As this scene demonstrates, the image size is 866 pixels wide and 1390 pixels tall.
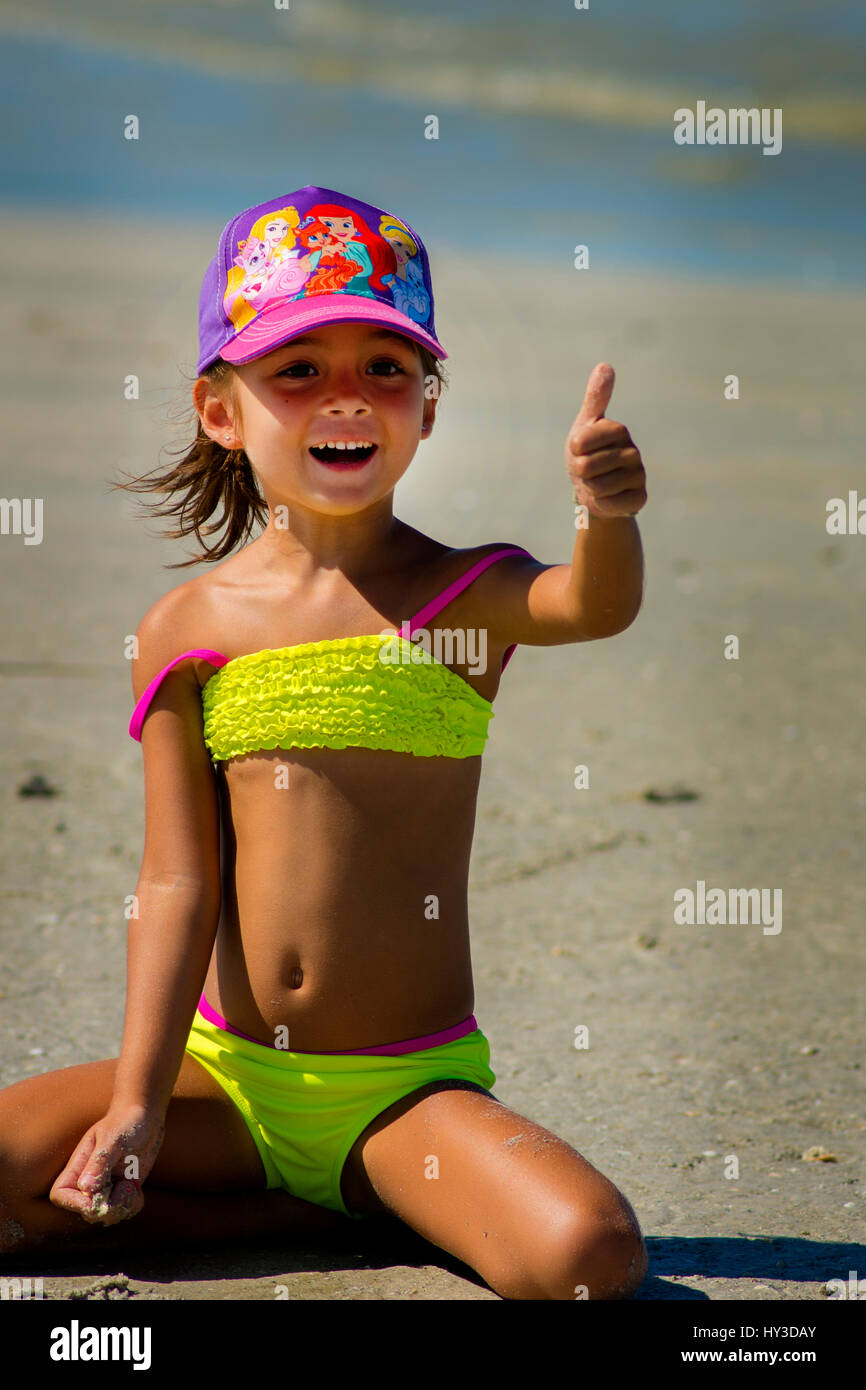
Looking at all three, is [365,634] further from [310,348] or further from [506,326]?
[506,326]

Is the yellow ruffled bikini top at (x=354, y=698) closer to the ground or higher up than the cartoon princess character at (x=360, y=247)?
closer to the ground

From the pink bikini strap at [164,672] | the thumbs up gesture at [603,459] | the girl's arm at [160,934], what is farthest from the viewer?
the pink bikini strap at [164,672]

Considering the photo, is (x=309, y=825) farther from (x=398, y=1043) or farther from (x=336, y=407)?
(x=336, y=407)

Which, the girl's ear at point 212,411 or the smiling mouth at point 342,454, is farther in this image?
the girl's ear at point 212,411

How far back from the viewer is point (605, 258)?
17.7m

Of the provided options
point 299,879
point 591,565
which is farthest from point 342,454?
point 299,879

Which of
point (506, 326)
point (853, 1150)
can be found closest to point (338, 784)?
point (853, 1150)

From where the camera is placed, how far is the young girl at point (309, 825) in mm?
2408

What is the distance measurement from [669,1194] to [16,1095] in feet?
3.34

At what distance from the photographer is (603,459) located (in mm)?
2125

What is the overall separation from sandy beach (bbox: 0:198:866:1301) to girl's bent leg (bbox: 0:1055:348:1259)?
5cm

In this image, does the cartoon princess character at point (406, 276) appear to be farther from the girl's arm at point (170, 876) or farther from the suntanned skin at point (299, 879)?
the girl's arm at point (170, 876)

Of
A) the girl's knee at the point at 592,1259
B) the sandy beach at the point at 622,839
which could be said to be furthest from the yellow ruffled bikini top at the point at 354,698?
the girl's knee at the point at 592,1259

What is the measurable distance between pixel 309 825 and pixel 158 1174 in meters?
0.53
